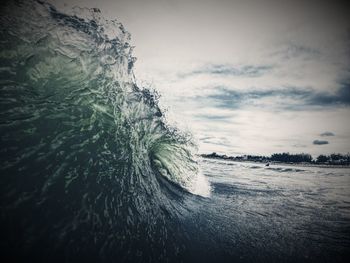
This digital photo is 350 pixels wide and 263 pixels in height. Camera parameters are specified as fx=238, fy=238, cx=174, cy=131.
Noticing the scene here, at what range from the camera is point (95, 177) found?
335cm

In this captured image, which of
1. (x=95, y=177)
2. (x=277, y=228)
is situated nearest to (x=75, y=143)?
(x=95, y=177)

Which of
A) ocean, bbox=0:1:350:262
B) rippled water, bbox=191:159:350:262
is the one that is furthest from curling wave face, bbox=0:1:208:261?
rippled water, bbox=191:159:350:262

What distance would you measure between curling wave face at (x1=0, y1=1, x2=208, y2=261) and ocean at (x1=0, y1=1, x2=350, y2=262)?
1 centimetres

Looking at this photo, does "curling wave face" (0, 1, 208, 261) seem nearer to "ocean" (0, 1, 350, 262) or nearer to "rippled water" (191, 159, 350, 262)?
"ocean" (0, 1, 350, 262)

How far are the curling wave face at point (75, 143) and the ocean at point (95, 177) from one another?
0.01m

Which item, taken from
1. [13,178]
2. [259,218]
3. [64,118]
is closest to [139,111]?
[64,118]

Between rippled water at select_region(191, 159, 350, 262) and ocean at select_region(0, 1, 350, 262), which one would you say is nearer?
ocean at select_region(0, 1, 350, 262)

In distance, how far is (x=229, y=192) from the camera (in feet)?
23.0

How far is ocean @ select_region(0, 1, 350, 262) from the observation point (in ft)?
8.28

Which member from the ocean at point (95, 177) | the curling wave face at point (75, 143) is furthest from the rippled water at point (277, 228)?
the curling wave face at point (75, 143)

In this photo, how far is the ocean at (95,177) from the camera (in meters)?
2.52

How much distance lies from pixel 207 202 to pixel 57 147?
11.6 feet

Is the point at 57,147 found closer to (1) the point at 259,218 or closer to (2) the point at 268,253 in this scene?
(2) the point at 268,253

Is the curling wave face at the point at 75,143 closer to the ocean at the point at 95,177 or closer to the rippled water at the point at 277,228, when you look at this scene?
the ocean at the point at 95,177
